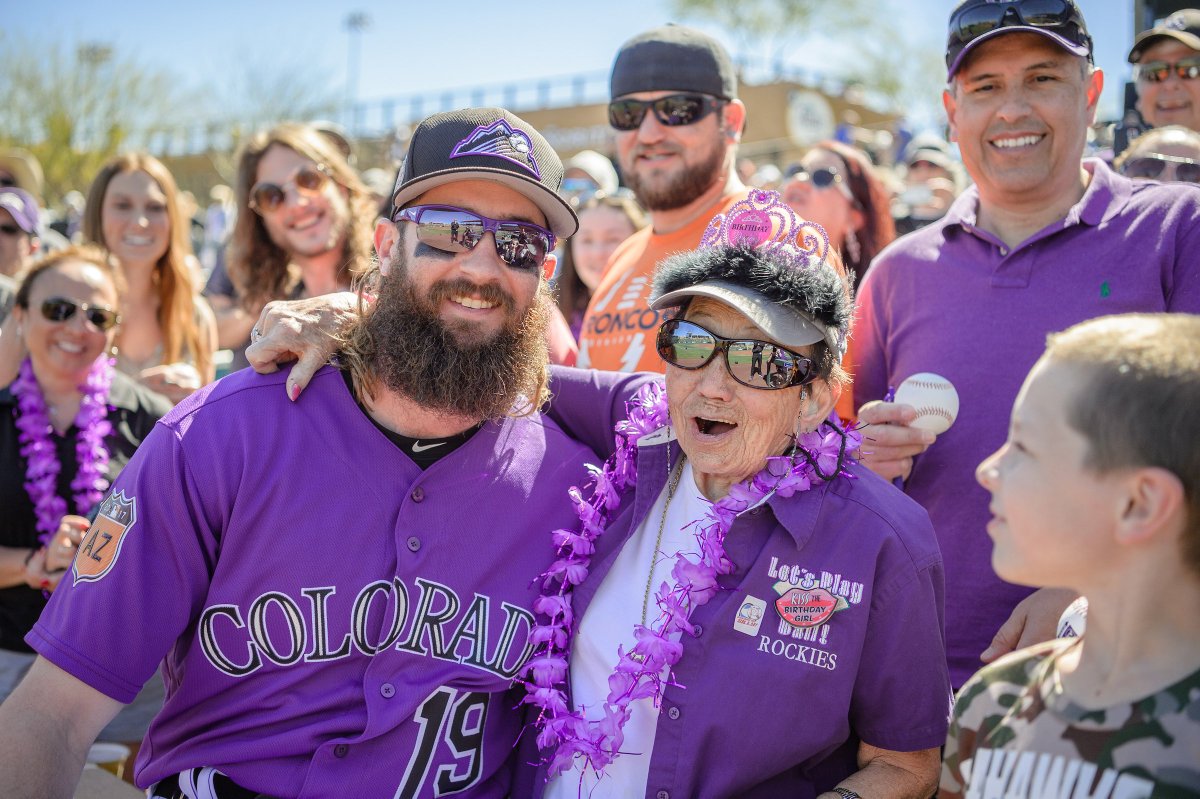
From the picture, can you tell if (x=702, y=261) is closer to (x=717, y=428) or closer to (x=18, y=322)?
(x=717, y=428)

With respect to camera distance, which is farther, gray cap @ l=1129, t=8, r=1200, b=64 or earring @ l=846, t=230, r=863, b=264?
earring @ l=846, t=230, r=863, b=264

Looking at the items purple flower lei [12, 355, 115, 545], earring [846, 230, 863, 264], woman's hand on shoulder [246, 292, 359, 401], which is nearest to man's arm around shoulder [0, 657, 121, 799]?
woman's hand on shoulder [246, 292, 359, 401]

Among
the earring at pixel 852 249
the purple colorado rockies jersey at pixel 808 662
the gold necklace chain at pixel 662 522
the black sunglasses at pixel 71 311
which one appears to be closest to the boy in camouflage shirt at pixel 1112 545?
the purple colorado rockies jersey at pixel 808 662

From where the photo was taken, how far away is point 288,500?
2.68 metres

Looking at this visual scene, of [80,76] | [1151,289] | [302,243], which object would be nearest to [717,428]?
[1151,289]

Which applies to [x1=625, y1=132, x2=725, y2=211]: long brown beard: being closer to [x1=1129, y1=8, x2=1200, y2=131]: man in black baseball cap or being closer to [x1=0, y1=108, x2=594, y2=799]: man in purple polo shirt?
[x1=0, y1=108, x2=594, y2=799]: man in purple polo shirt

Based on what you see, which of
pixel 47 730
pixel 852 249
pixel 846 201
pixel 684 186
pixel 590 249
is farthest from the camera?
pixel 590 249

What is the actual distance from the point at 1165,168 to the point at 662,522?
2.83m

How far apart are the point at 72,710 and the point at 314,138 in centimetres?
355

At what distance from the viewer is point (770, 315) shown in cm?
249

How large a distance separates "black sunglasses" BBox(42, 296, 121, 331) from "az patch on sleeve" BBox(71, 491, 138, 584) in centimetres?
203

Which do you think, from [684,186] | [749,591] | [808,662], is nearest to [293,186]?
[684,186]

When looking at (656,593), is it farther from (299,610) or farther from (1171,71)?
(1171,71)

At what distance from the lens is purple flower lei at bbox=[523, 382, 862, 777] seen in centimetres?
246
